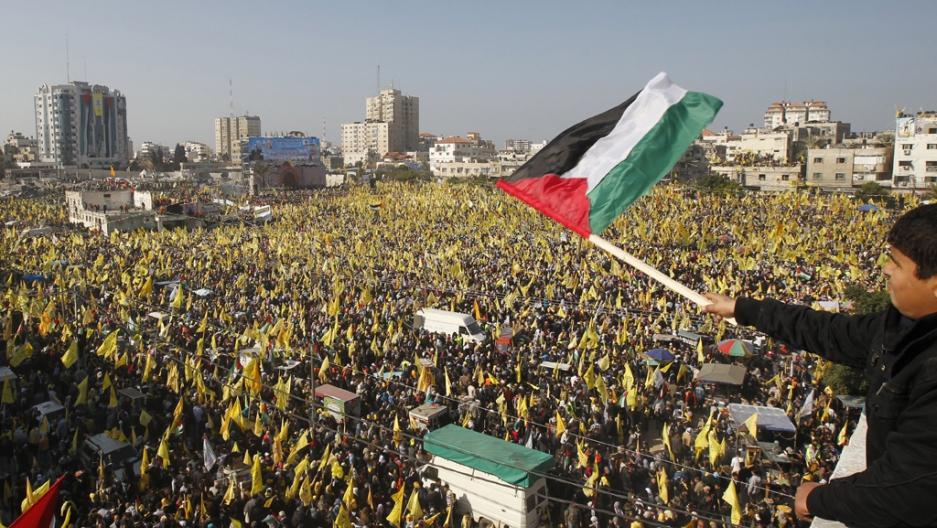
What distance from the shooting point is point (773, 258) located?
2455 cm

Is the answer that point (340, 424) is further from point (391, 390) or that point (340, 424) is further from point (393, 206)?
point (393, 206)

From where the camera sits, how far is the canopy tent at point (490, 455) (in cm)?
873

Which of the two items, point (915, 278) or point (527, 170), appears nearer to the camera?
point (915, 278)

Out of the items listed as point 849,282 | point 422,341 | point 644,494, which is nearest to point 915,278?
point 644,494

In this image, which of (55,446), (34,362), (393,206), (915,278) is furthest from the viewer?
(393,206)

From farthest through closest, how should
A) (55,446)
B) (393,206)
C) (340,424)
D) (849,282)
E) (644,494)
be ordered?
(393,206), (849,282), (340,424), (55,446), (644,494)

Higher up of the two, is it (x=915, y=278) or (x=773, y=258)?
(x=915, y=278)

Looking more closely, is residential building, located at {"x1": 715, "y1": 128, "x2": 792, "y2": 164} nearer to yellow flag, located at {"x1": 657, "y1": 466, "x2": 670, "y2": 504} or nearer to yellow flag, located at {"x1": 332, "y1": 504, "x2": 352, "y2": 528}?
yellow flag, located at {"x1": 657, "y1": 466, "x2": 670, "y2": 504}

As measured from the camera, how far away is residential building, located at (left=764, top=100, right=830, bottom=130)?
111m

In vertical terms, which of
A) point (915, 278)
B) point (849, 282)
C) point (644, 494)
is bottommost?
point (644, 494)

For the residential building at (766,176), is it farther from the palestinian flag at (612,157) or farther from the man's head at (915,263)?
the man's head at (915,263)

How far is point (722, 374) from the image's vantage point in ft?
43.7

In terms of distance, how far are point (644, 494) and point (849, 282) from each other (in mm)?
13282

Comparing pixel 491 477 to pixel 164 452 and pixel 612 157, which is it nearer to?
pixel 164 452
